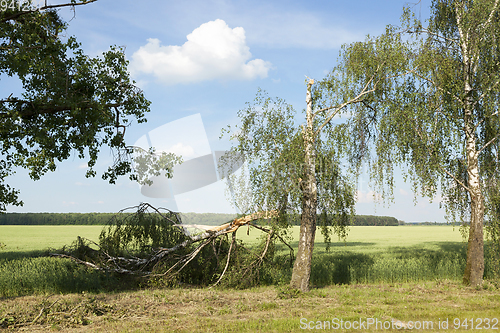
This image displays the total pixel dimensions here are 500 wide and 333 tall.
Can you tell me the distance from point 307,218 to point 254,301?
3.48m

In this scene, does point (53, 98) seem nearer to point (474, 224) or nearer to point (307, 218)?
point (307, 218)

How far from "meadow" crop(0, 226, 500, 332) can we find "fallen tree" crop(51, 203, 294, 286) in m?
0.65

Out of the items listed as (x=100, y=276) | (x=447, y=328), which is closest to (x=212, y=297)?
(x=100, y=276)

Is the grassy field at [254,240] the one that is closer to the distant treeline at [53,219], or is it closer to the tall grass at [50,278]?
the tall grass at [50,278]

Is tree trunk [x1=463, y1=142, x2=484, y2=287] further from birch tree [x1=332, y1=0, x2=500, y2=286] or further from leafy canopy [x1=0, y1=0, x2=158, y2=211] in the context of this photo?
leafy canopy [x1=0, y1=0, x2=158, y2=211]

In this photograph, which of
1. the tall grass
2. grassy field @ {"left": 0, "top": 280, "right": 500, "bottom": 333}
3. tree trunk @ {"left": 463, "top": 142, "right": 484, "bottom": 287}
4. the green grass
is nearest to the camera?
grassy field @ {"left": 0, "top": 280, "right": 500, "bottom": 333}

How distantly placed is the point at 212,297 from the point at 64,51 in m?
10.5

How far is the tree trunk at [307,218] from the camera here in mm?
13141

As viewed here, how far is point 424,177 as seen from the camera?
564 inches

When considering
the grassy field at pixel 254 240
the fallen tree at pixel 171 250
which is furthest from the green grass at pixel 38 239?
the fallen tree at pixel 171 250

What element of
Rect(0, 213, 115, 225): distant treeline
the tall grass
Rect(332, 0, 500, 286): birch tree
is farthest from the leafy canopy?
Rect(0, 213, 115, 225): distant treeline

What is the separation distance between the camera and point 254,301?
38.4 ft

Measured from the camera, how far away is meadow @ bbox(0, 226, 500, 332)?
30.6 ft

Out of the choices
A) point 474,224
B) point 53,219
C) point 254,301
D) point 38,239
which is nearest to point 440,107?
point 474,224
